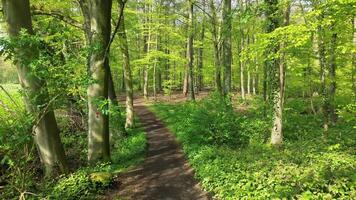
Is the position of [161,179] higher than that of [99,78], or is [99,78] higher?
[99,78]

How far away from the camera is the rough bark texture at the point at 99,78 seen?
10125 millimetres

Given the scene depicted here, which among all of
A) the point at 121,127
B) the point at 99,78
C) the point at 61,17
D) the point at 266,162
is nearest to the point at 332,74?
the point at 266,162

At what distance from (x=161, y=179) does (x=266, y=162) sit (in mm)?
3158

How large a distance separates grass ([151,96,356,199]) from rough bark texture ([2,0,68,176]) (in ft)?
14.3

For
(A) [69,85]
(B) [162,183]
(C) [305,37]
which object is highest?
(C) [305,37]

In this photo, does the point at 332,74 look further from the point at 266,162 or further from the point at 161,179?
the point at 161,179

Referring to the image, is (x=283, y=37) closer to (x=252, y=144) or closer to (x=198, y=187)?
(x=252, y=144)

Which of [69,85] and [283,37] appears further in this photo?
[283,37]

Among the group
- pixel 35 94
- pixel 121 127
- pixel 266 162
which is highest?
pixel 35 94

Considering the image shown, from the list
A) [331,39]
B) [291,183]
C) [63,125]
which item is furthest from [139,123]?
[291,183]

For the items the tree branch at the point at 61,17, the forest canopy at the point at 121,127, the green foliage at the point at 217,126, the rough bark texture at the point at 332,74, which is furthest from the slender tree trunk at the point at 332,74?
the tree branch at the point at 61,17

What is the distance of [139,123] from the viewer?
64.3ft

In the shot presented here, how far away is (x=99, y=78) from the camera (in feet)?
33.7

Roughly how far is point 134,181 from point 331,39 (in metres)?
10.2
